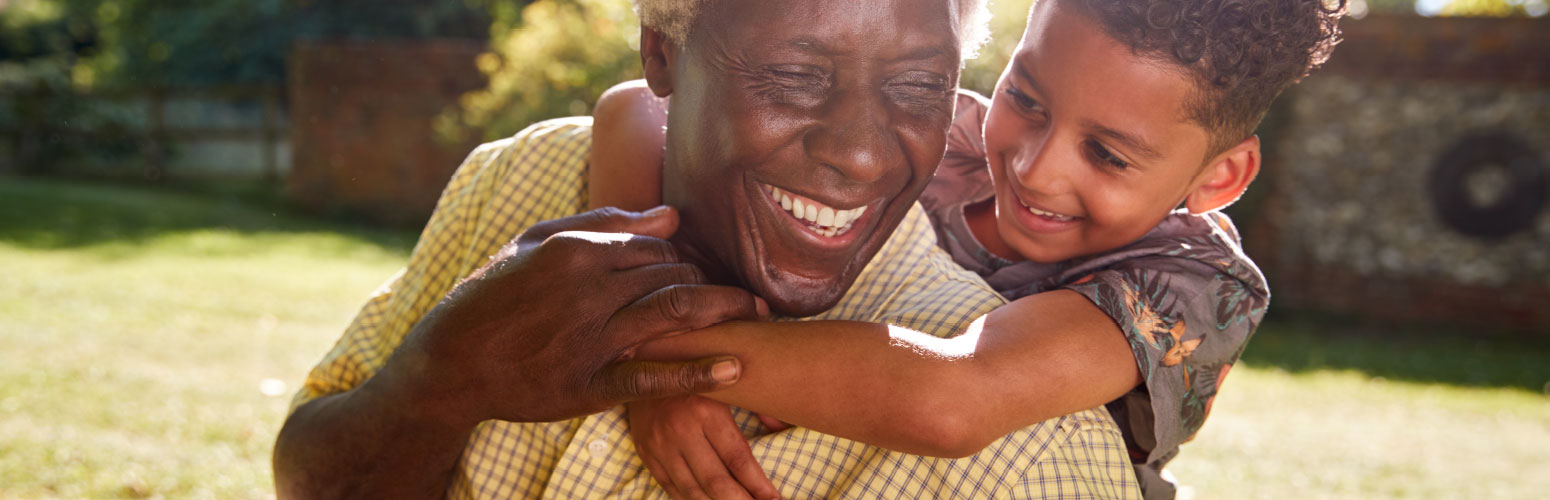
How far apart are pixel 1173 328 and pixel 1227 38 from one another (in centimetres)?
58

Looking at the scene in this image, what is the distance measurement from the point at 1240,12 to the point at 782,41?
3.05 feet

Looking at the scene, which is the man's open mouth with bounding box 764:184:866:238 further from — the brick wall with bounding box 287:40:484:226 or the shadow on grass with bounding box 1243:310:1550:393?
the brick wall with bounding box 287:40:484:226

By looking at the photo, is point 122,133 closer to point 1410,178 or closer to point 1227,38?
point 1410,178

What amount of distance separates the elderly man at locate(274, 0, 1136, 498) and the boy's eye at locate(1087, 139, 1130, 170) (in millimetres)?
407

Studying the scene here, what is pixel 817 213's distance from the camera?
2025mm

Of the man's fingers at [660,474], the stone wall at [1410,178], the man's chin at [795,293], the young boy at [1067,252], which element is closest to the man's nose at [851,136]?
the young boy at [1067,252]

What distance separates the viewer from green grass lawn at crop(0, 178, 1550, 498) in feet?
17.2

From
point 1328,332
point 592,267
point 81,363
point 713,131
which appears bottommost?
point 1328,332

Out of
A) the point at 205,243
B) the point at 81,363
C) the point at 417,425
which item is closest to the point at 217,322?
the point at 81,363

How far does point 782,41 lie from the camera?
196cm

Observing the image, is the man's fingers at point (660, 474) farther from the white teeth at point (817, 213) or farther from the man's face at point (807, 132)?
the white teeth at point (817, 213)

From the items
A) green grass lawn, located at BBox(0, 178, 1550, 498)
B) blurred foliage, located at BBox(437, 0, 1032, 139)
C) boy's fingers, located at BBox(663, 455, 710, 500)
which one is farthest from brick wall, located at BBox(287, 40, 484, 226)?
boy's fingers, located at BBox(663, 455, 710, 500)

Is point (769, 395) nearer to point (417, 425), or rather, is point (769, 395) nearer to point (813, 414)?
point (813, 414)

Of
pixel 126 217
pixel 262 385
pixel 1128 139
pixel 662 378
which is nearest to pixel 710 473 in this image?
pixel 662 378
